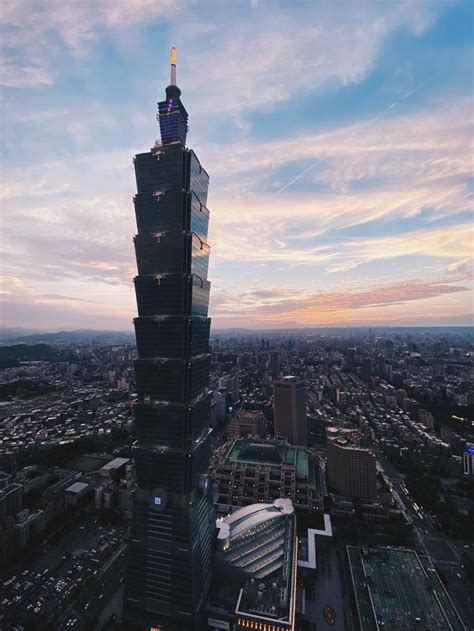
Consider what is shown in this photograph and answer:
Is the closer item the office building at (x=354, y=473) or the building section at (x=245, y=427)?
the office building at (x=354, y=473)

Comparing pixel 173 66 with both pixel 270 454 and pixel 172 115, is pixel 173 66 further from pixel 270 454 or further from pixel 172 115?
pixel 270 454

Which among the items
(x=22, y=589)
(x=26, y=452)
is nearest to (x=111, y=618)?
(x=22, y=589)

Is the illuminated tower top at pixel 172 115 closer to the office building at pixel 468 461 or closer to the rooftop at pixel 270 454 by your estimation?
the rooftop at pixel 270 454

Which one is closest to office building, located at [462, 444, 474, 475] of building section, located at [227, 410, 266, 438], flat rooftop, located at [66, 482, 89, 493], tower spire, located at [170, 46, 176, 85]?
building section, located at [227, 410, 266, 438]

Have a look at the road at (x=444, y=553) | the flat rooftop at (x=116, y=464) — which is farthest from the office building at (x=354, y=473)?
the flat rooftop at (x=116, y=464)

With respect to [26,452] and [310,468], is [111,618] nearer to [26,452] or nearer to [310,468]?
[310,468]

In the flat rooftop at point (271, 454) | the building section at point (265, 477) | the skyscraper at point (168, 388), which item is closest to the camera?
the skyscraper at point (168, 388)
